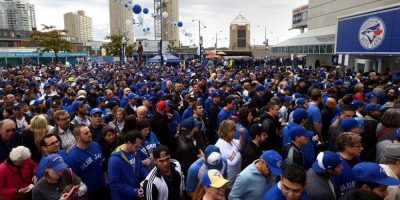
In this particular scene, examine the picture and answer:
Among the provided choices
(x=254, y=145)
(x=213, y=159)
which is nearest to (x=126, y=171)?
(x=213, y=159)

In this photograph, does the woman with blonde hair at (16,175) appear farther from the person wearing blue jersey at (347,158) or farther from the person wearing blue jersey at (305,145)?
the person wearing blue jersey at (347,158)

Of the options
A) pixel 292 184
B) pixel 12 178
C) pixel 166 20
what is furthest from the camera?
pixel 166 20

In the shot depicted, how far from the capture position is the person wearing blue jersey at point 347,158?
366 cm

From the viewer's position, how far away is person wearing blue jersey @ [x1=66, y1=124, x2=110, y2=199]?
4504 millimetres

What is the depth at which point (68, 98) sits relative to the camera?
955 centimetres

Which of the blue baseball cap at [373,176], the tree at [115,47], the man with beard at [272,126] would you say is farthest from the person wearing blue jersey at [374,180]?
the tree at [115,47]

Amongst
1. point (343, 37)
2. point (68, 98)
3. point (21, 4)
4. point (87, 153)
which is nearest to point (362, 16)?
point (343, 37)

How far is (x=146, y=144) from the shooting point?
5285 mm

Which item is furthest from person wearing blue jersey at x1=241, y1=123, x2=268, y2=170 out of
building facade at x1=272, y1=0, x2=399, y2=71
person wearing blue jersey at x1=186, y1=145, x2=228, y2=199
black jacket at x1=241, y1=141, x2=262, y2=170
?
building facade at x1=272, y1=0, x2=399, y2=71

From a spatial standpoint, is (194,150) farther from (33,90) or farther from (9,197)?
(33,90)

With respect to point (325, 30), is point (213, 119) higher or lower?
lower

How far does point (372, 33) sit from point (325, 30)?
62.3 ft

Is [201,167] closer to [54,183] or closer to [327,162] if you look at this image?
[327,162]

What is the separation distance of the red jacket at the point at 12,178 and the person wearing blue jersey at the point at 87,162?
541 millimetres
